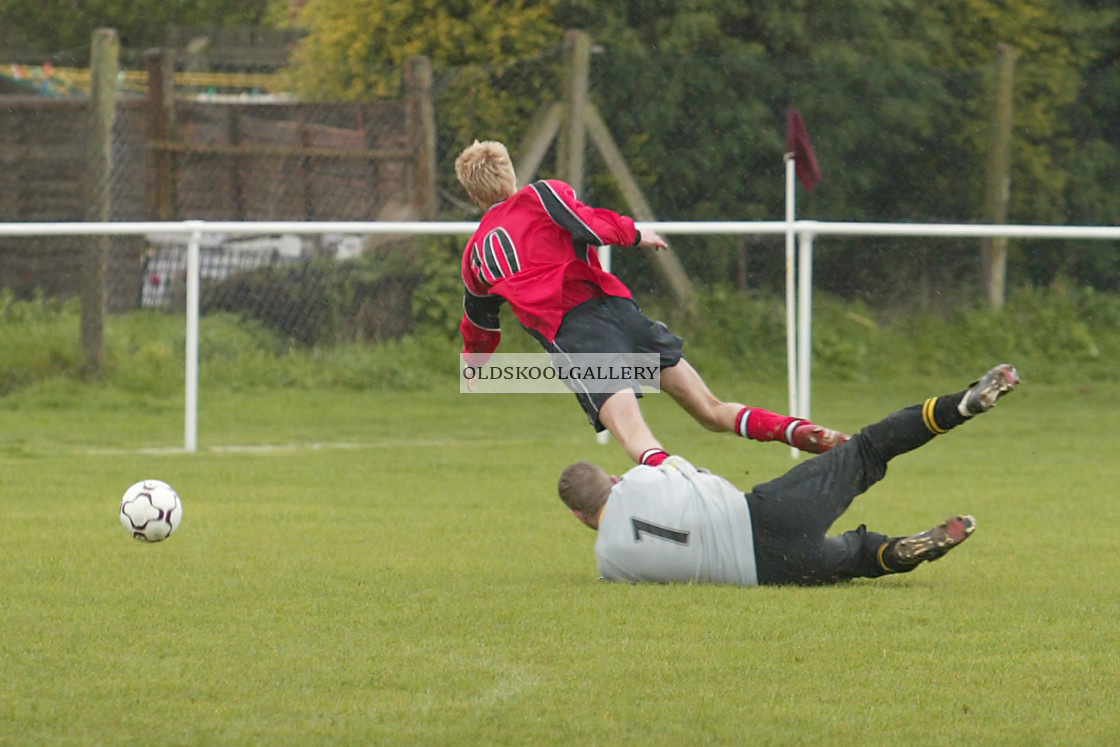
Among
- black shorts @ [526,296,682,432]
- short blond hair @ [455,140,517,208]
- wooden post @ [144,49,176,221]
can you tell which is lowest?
black shorts @ [526,296,682,432]

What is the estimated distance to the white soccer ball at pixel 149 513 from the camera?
6.11 metres

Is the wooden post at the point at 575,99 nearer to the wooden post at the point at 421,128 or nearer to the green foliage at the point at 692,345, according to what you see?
the wooden post at the point at 421,128

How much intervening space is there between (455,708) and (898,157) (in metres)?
11.6

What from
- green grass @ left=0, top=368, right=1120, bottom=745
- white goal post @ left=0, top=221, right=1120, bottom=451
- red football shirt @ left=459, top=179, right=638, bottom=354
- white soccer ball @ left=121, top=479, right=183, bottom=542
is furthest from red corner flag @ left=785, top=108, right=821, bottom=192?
white soccer ball @ left=121, top=479, right=183, bottom=542

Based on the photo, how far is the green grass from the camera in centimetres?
348

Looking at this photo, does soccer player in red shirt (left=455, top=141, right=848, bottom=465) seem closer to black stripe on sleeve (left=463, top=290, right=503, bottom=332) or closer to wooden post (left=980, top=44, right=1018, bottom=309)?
black stripe on sleeve (left=463, top=290, right=503, bottom=332)

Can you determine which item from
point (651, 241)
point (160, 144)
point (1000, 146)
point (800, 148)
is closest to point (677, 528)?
point (651, 241)

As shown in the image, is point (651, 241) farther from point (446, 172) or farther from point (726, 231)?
point (446, 172)

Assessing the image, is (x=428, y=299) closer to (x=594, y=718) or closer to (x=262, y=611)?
(x=262, y=611)

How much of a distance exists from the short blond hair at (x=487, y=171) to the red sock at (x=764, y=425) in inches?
56.5

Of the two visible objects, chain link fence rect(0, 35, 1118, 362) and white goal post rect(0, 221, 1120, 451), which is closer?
white goal post rect(0, 221, 1120, 451)

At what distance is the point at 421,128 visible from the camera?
13258mm

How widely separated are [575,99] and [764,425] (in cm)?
758

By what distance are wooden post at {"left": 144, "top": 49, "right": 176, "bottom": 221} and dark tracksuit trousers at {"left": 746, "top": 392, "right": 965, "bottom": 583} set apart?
30.2 feet
